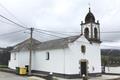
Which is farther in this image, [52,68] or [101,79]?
[52,68]

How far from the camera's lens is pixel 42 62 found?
3412 cm

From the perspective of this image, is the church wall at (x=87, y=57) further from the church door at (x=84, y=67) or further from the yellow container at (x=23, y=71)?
the yellow container at (x=23, y=71)

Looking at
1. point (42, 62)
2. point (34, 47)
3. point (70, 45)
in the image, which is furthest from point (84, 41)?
point (34, 47)

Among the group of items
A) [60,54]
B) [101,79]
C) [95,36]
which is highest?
[95,36]

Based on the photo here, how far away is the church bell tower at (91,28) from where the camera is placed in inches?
1312

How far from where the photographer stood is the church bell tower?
33.3 meters

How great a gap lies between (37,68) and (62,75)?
7023 mm

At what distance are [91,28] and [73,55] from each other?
19.7 ft

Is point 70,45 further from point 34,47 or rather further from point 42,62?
point 34,47

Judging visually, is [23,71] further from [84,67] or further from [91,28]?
[91,28]

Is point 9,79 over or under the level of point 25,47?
under

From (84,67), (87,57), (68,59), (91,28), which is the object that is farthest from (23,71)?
(91,28)

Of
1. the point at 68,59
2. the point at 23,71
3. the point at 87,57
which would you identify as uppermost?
the point at 87,57

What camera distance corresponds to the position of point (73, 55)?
29.5m
